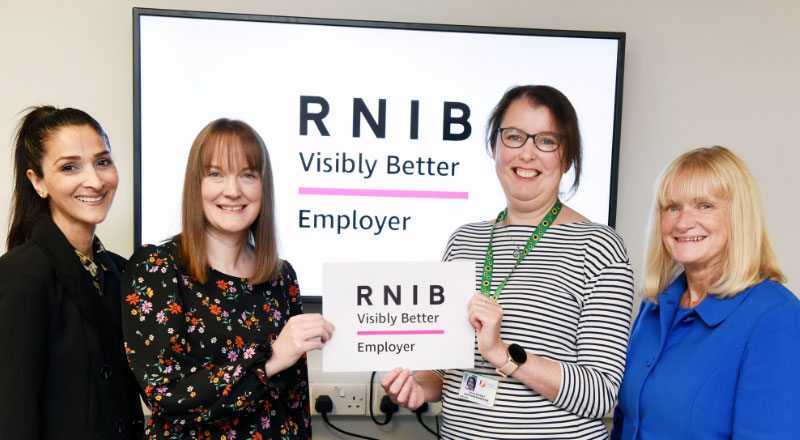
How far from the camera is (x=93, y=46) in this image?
2.14 m

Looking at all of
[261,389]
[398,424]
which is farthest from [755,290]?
[398,424]

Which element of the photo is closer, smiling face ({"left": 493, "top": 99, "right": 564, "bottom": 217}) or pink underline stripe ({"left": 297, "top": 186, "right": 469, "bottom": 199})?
smiling face ({"left": 493, "top": 99, "right": 564, "bottom": 217})

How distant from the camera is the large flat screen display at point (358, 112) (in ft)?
6.91

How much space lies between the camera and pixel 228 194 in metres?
1.27

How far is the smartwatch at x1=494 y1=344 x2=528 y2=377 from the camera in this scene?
3.88 ft

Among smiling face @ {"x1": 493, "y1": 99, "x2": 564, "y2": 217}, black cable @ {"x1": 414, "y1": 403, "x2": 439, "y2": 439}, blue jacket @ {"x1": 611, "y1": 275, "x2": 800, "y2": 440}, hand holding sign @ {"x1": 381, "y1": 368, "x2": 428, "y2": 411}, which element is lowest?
black cable @ {"x1": 414, "y1": 403, "x2": 439, "y2": 439}

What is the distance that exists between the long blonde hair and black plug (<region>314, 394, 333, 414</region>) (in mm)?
1460

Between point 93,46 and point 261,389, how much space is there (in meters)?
1.70

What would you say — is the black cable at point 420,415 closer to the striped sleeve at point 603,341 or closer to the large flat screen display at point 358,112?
the large flat screen display at point 358,112

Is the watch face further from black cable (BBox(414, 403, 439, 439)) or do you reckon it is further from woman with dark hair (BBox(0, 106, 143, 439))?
black cable (BBox(414, 403, 439, 439))

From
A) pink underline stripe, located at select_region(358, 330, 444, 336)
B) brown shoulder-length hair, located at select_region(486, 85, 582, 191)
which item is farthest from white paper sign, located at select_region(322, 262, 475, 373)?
brown shoulder-length hair, located at select_region(486, 85, 582, 191)

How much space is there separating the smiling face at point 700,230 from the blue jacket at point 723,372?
0.10 meters

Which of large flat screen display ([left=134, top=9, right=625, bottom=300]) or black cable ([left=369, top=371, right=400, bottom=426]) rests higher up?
large flat screen display ([left=134, top=9, right=625, bottom=300])

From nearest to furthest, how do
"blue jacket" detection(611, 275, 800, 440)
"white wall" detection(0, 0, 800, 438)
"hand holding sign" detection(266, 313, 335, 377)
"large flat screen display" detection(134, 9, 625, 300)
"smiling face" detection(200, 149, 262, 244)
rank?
"blue jacket" detection(611, 275, 800, 440), "hand holding sign" detection(266, 313, 335, 377), "smiling face" detection(200, 149, 262, 244), "large flat screen display" detection(134, 9, 625, 300), "white wall" detection(0, 0, 800, 438)
